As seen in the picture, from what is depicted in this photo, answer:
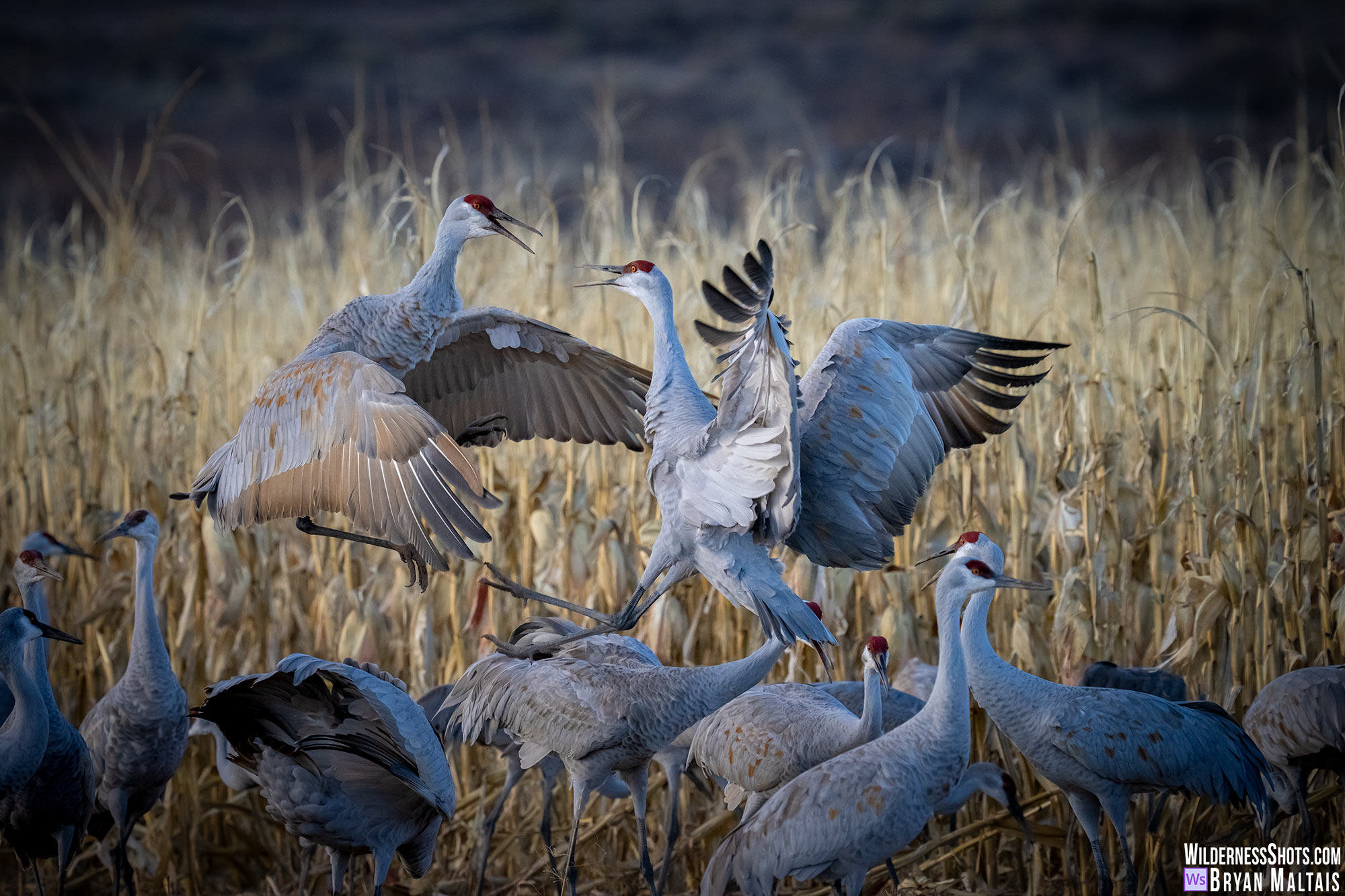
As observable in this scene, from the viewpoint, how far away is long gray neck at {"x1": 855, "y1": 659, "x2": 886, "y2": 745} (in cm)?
377

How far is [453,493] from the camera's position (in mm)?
3588

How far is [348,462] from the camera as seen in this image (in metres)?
3.72

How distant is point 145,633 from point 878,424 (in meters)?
2.17

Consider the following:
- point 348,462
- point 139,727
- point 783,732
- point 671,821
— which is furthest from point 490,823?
point 348,462

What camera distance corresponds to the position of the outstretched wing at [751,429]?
10.8ft

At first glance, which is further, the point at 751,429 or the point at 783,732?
the point at 783,732

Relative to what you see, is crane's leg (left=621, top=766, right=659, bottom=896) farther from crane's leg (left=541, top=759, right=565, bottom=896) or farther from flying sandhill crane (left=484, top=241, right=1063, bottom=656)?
flying sandhill crane (left=484, top=241, right=1063, bottom=656)

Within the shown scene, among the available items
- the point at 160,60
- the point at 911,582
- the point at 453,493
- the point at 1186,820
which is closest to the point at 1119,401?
the point at 911,582

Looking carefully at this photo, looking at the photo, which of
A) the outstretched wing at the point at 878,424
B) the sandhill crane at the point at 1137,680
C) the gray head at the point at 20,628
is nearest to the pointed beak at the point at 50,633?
the gray head at the point at 20,628

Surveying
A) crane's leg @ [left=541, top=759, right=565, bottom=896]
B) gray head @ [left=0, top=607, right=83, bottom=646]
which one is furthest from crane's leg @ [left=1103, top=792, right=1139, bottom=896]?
gray head @ [left=0, top=607, right=83, bottom=646]

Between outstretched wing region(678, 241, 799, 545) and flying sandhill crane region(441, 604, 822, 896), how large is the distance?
0.36 metres

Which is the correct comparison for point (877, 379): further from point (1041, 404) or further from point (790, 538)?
point (1041, 404)

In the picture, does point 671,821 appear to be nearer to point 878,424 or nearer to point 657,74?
point 878,424

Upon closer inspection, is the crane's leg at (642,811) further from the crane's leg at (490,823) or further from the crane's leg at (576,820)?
the crane's leg at (490,823)
